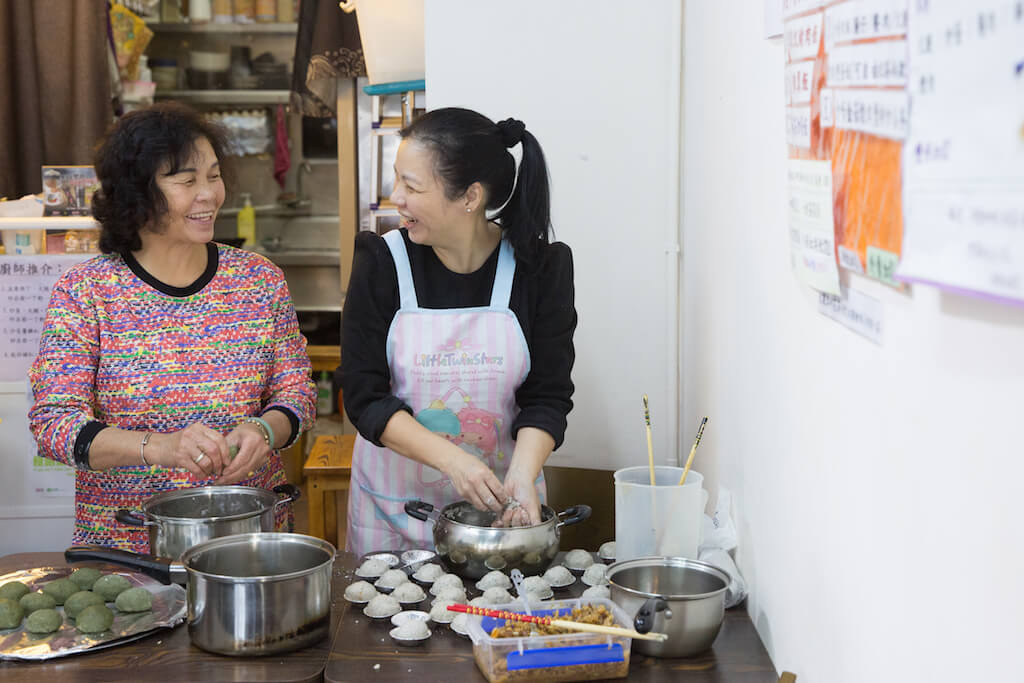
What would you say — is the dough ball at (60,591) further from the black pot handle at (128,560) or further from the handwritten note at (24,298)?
the handwritten note at (24,298)

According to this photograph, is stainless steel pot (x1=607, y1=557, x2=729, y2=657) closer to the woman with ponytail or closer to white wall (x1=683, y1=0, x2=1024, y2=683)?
white wall (x1=683, y1=0, x2=1024, y2=683)

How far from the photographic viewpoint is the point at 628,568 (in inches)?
61.6

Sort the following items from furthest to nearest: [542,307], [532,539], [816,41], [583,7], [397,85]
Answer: [397,85]
[583,7]
[542,307]
[532,539]
[816,41]

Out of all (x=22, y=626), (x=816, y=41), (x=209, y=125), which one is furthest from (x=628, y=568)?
(x=209, y=125)

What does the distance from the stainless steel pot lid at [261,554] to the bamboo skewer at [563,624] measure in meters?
0.26

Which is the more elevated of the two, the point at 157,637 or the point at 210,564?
the point at 210,564

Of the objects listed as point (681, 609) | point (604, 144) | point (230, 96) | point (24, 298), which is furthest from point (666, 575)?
point (230, 96)

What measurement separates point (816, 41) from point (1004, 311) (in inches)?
21.5

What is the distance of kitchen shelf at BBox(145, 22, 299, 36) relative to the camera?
5.70 meters

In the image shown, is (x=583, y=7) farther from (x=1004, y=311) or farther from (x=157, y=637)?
(x=1004, y=311)

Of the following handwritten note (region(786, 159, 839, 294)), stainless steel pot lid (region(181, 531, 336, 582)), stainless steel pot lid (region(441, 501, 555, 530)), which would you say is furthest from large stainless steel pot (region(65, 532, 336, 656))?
handwritten note (region(786, 159, 839, 294))

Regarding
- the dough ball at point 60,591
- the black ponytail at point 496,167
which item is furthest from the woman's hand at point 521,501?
the dough ball at point 60,591

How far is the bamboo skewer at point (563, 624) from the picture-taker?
4.52 feet

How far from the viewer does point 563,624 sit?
1.38 meters
